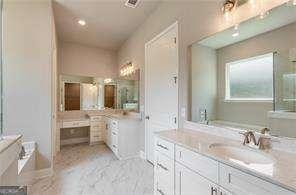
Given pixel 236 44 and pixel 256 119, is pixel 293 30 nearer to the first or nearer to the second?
pixel 236 44

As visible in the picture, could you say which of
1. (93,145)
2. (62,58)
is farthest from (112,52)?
(93,145)

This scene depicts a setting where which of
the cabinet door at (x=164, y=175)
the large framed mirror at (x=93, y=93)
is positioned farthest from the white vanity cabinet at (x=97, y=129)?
the cabinet door at (x=164, y=175)

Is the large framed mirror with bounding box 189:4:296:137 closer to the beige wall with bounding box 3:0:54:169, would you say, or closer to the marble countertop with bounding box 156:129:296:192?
the marble countertop with bounding box 156:129:296:192

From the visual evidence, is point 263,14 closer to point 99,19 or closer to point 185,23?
point 185,23

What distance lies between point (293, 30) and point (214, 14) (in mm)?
770

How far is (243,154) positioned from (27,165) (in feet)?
7.97

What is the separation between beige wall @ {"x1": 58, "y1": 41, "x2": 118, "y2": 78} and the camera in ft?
15.2

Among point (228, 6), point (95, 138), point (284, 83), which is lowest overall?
point (95, 138)

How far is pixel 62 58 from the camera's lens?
15.1 ft

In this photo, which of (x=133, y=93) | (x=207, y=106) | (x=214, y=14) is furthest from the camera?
(x=133, y=93)

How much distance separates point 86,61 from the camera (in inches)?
193

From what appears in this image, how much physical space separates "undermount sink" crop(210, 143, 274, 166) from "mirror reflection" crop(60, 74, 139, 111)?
294 centimetres

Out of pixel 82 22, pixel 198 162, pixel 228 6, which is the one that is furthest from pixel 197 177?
pixel 82 22

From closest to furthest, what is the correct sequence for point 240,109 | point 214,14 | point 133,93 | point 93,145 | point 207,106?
point 240,109 → point 214,14 → point 207,106 → point 133,93 → point 93,145
